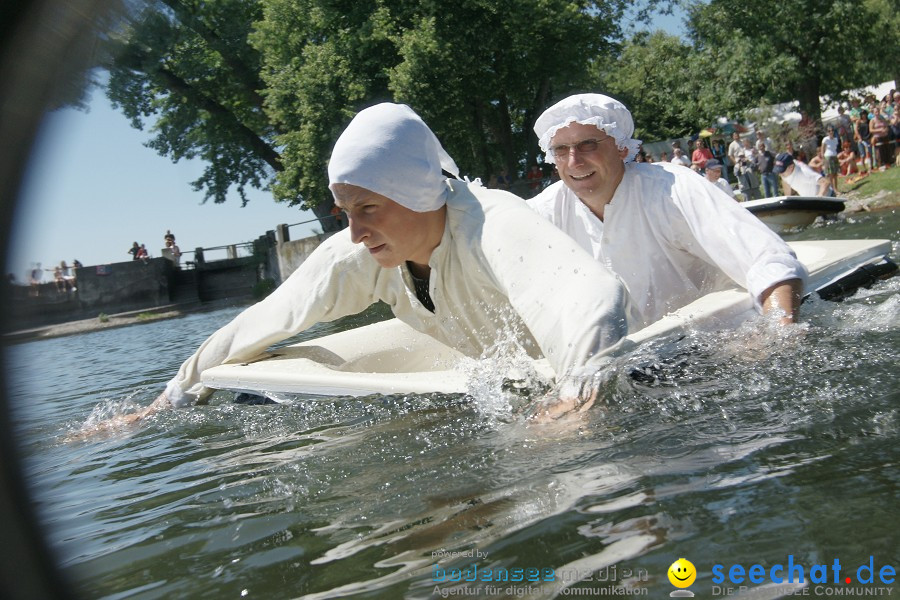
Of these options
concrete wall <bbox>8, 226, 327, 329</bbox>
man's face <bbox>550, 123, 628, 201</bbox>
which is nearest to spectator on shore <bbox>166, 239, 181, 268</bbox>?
concrete wall <bbox>8, 226, 327, 329</bbox>

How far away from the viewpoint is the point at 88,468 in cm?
371

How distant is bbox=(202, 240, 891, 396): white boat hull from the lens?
3381mm

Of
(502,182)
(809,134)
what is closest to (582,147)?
(502,182)

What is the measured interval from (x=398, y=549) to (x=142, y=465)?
6.48ft

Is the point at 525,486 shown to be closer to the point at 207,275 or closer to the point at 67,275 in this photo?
the point at 67,275

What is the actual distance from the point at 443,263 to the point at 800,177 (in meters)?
12.5

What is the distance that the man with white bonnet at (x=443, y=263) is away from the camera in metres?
2.87

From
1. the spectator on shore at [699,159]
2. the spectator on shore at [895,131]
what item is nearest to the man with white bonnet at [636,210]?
the spectator on shore at [699,159]

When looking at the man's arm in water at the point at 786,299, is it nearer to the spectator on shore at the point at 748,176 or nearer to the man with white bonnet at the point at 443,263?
the man with white bonnet at the point at 443,263

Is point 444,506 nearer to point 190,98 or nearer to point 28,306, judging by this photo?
point 28,306

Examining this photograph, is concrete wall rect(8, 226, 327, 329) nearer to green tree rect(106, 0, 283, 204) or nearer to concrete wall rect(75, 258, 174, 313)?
concrete wall rect(75, 258, 174, 313)

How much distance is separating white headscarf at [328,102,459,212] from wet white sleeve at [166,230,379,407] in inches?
28.6

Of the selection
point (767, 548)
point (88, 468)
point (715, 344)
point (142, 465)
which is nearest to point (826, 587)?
point (767, 548)

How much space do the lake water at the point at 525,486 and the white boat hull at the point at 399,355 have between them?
0.27 ft
